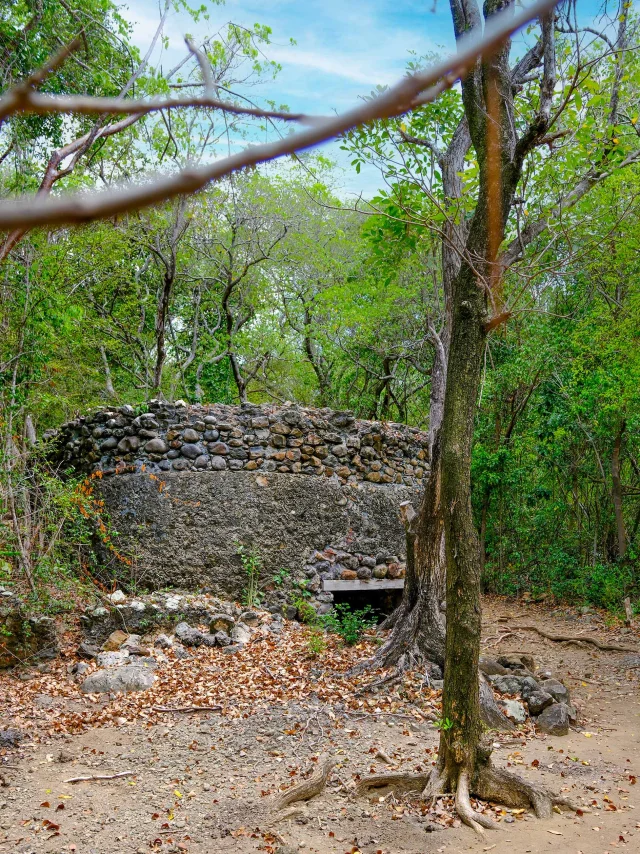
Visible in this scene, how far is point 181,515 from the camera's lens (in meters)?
7.96

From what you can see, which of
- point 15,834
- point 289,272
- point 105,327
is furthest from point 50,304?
point 289,272

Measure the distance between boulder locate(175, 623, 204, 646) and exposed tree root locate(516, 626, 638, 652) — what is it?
4291mm

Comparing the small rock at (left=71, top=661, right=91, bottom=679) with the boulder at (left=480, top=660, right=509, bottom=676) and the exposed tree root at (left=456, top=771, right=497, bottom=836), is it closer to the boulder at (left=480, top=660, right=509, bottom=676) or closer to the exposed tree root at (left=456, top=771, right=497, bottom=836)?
the boulder at (left=480, top=660, right=509, bottom=676)

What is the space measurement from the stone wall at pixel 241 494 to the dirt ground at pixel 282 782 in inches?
81.3

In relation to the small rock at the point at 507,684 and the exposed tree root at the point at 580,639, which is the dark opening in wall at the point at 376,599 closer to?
the exposed tree root at the point at 580,639

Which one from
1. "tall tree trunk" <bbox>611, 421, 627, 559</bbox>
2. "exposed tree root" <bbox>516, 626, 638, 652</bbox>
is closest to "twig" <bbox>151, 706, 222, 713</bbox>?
"exposed tree root" <bbox>516, 626, 638, 652</bbox>

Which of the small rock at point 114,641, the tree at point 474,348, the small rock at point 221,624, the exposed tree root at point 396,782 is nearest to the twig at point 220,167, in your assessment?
the tree at point 474,348

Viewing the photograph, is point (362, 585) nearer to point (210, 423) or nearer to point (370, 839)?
point (210, 423)

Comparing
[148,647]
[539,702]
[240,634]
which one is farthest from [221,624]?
[539,702]

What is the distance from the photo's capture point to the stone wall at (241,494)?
7918 millimetres

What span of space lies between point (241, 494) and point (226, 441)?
0.71 metres

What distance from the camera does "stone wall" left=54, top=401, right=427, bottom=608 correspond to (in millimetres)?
7918

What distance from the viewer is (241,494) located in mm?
8227

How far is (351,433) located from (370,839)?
606 cm
